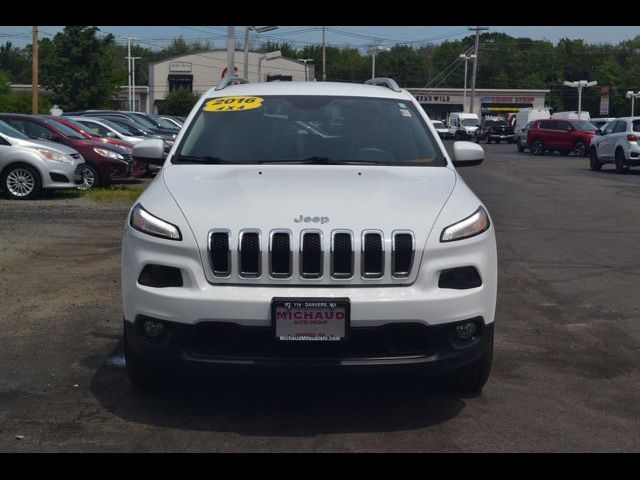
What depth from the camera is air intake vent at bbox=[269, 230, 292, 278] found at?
4.93m

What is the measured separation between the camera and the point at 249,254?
4949 millimetres

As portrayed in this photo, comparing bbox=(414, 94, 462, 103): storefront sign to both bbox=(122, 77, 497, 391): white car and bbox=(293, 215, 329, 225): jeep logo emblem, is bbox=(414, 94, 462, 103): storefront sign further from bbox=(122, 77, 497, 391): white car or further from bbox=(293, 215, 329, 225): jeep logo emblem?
bbox=(293, 215, 329, 225): jeep logo emblem

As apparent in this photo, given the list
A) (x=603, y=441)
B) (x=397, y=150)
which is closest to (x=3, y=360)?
(x=397, y=150)

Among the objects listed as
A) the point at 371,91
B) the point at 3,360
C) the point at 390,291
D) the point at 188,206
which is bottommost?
the point at 3,360

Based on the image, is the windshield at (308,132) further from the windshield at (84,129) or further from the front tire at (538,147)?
the front tire at (538,147)

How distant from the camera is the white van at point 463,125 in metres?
70.6

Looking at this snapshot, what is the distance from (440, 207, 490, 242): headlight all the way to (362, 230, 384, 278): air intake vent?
1.15 feet

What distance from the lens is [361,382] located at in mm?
5945

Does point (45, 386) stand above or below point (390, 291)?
below

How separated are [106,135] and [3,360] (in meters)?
16.6

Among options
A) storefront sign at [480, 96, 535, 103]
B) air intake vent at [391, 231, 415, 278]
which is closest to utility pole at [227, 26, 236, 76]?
air intake vent at [391, 231, 415, 278]

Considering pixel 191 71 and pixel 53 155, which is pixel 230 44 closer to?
pixel 53 155

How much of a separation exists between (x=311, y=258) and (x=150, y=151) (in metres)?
2.15
